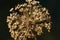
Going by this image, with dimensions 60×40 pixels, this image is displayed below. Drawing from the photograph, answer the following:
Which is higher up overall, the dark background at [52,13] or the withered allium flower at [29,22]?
the withered allium flower at [29,22]

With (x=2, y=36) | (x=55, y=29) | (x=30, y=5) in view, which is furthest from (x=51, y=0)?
(x=30, y=5)

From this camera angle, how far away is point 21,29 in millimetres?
4723

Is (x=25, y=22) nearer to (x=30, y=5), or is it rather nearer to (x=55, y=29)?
(x=30, y=5)

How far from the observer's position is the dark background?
6.52m

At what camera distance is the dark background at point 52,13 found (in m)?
6.52

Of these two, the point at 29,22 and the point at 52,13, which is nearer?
the point at 29,22

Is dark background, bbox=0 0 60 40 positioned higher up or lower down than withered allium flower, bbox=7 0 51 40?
lower down

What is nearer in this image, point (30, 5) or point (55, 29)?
point (30, 5)

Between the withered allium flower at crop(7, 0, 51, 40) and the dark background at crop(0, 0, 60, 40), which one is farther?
the dark background at crop(0, 0, 60, 40)

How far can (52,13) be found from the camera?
6.93 m

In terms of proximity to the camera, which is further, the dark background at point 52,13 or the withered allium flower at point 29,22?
the dark background at point 52,13

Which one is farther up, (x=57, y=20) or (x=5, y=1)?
(x=5, y=1)

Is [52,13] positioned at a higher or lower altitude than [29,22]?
lower

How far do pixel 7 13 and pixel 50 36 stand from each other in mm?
910
